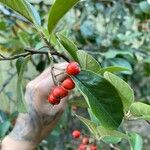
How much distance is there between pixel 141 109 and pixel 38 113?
1.01 ft

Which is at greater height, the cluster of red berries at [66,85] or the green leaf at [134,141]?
the cluster of red berries at [66,85]

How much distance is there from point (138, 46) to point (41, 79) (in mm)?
1541

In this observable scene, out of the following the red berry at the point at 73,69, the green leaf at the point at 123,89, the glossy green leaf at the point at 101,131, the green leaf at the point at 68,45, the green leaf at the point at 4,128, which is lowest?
the green leaf at the point at 4,128

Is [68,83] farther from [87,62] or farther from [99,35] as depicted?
[99,35]

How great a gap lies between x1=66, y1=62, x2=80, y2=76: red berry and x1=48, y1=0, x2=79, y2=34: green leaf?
0.10 metres

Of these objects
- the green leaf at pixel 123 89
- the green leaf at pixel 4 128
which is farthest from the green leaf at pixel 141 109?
the green leaf at pixel 4 128

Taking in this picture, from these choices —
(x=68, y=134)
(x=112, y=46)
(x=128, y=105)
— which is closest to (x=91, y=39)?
(x=112, y=46)

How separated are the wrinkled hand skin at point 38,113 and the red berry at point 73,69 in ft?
0.41

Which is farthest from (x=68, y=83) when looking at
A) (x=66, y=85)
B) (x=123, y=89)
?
(x=123, y=89)

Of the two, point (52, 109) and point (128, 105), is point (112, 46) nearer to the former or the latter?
point (52, 109)

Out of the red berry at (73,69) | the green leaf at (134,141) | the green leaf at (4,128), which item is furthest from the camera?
the green leaf at (4,128)

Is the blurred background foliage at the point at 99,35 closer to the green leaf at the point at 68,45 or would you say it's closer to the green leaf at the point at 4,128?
the green leaf at the point at 4,128

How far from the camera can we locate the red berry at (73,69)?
0.76 metres

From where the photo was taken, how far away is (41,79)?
3.27 feet
